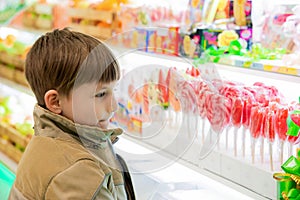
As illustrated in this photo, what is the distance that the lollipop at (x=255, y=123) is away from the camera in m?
1.88

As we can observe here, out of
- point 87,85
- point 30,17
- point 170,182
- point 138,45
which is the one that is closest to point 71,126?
point 87,85

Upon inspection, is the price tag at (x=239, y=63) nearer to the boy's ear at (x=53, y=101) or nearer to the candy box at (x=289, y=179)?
the candy box at (x=289, y=179)

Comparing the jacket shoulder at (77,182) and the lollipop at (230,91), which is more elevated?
the lollipop at (230,91)

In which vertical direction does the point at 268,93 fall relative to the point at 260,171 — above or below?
above

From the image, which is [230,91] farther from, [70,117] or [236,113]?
[70,117]

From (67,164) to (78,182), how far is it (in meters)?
0.07

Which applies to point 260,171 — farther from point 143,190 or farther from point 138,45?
point 138,45

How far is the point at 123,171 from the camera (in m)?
1.61

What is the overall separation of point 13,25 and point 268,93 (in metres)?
2.86

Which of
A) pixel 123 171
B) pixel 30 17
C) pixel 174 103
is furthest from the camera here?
pixel 30 17

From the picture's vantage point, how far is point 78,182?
1.38 meters

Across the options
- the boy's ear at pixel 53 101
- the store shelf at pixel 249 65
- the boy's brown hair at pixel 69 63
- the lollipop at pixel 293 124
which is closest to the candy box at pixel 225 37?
the store shelf at pixel 249 65

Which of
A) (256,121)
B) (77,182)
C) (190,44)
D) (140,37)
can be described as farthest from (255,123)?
(140,37)

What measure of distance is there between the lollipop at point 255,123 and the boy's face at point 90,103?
0.59 metres
